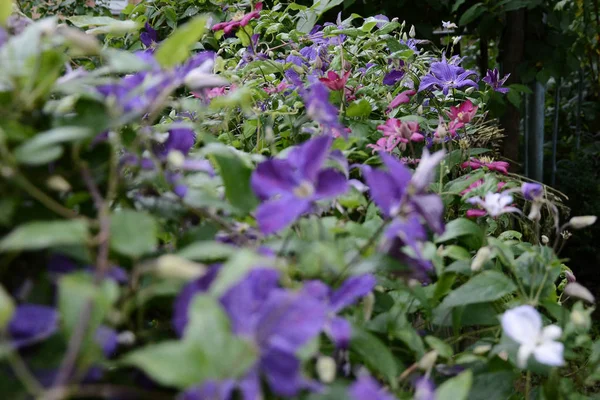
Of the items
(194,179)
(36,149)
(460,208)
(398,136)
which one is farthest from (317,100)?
(460,208)

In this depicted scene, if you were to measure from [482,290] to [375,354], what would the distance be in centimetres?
16

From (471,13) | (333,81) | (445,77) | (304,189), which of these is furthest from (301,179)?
(471,13)

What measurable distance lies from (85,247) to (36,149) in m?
0.06

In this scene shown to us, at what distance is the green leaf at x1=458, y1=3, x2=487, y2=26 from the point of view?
2.58m

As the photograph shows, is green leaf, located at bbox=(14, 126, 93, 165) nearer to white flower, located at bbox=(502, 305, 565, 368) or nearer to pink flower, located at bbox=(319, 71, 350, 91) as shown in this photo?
white flower, located at bbox=(502, 305, 565, 368)

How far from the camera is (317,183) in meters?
0.46

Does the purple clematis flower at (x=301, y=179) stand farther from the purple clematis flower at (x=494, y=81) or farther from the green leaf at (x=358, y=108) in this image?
the purple clematis flower at (x=494, y=81)

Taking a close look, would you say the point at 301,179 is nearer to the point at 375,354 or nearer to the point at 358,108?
the point at 375,354

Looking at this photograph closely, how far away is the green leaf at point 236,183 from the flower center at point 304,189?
0.07 metres

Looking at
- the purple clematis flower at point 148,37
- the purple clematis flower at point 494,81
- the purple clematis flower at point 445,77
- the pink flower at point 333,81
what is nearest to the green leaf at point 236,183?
the pink flower at point 333,81

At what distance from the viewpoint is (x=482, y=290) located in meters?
0.62

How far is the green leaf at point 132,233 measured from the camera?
365mm

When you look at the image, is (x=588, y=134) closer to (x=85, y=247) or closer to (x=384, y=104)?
(x=384, y=104)

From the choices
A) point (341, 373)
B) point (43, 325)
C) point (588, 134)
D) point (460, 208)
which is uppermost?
point (43, 325)
